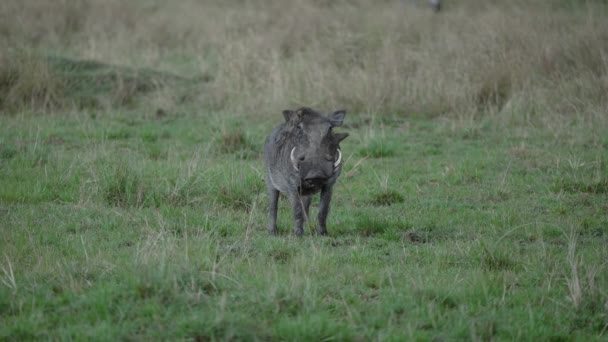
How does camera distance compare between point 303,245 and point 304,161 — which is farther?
point 303,245

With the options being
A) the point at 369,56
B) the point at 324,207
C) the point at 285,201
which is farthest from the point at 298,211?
the point at 369,56

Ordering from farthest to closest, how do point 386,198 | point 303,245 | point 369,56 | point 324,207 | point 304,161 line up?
1. point 369,56
2. point 386,198
3. point 324,207
4. point 303,245
5. point 304,161

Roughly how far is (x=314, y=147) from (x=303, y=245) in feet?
2.35

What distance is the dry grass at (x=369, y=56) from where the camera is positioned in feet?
37.4

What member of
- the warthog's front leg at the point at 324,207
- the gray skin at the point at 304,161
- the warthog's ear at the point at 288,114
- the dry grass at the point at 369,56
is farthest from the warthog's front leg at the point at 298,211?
the dry grass at the point at 369,56

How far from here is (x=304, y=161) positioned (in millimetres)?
5742

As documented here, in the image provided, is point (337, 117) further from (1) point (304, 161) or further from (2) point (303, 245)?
(2) point (303, 245)

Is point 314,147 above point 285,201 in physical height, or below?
above

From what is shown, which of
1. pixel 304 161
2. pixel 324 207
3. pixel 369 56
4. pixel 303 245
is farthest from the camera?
pixel 369 56

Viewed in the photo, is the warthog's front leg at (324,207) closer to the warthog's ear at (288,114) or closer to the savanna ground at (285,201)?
the savanna ground at (285,201)

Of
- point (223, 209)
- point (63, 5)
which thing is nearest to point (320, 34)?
point (63, 5)

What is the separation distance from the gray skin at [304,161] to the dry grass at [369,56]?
5.04m

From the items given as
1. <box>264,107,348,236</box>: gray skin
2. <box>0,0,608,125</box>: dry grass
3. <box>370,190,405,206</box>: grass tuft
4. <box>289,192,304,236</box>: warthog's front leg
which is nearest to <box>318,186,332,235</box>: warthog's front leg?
<box>264,107,348,236</box>: gray skin

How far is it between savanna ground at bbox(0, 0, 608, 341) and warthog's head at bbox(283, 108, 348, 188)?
52cm
